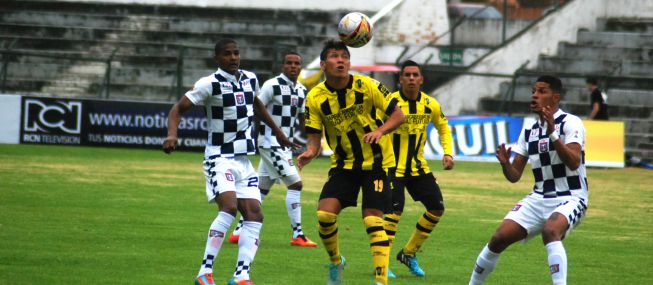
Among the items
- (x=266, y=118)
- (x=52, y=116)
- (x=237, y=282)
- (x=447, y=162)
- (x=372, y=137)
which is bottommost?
(x=237, y=282)

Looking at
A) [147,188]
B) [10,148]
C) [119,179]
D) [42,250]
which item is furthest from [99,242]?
[10,148]

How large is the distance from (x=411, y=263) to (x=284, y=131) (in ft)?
11.6

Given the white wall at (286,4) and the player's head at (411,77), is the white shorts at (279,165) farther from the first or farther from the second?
the white wall at (286,4)

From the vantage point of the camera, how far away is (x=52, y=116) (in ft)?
92.9

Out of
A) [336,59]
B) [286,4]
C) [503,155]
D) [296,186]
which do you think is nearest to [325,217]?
[336,59]

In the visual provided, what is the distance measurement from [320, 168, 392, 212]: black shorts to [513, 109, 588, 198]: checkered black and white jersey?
4.51ft

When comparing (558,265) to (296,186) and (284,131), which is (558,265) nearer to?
(296,186)

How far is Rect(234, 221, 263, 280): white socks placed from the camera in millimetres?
10031

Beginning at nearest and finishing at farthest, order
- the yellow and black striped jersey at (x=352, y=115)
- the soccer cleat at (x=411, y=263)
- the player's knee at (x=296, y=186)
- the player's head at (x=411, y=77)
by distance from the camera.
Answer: the yellow and black striped jersey at (x=352, y=115) < the soccer cleat at (x=411, y=263) < the player's head at (x=411, y=77) < the player's knee at (x=296, y=186)

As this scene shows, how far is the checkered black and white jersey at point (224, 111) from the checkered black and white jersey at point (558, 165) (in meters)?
2.73

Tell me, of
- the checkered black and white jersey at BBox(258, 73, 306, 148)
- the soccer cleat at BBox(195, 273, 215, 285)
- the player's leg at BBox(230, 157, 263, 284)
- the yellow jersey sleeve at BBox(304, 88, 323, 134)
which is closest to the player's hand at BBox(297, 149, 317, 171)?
the yellow jersey sleeve at BBox(304, 88, 323, 134)

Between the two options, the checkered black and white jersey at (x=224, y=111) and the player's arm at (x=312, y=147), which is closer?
the player's arm at (x=312, y=147)

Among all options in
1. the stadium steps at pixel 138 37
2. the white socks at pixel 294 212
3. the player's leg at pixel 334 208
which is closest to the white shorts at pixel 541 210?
the player's leg at pixel 334 208

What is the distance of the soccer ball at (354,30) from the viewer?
1065 centimetres
